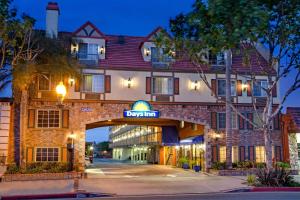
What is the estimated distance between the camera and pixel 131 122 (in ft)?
117

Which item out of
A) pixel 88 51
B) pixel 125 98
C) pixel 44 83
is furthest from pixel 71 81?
pixel 125 98

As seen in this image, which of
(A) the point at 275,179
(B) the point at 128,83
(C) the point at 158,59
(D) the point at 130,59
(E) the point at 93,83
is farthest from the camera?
(C) the point at 158,59

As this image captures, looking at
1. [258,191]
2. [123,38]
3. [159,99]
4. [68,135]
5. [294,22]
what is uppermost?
[123,38]

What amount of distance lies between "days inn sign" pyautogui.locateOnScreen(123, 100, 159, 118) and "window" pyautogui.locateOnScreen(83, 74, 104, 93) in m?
2.67

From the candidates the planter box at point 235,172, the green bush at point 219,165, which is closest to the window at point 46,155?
the green bush at point 219,165

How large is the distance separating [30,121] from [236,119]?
1600 centimetres

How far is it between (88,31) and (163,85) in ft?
24.0

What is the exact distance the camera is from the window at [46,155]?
2806 cm

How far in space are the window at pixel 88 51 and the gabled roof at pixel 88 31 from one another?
0.78 meters

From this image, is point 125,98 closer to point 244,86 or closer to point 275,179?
point 244,86

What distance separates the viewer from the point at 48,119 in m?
28.5

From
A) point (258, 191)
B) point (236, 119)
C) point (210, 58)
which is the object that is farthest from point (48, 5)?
point (258, 191)

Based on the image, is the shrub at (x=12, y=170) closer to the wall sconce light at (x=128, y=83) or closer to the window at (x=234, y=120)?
the wall sconce light at (x=128, y=83)

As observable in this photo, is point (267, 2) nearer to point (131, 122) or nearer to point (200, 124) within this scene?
point (200, 124)
